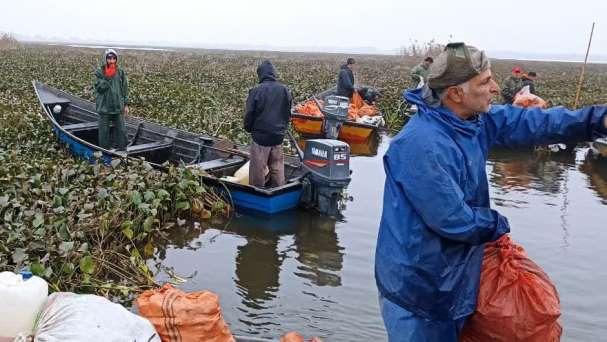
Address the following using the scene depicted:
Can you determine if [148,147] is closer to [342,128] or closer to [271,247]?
[271,247]

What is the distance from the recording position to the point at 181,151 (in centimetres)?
942

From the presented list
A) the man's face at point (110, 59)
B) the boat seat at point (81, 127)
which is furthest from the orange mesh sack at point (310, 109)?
the man's face at point (110, 59)

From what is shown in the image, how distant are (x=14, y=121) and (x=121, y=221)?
597 centimetres

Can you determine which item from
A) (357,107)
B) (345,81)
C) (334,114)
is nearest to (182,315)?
(334,114)

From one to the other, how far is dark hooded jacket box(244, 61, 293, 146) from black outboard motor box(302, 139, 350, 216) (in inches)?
18.5

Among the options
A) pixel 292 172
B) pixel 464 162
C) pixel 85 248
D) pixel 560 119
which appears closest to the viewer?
pixel 464 162

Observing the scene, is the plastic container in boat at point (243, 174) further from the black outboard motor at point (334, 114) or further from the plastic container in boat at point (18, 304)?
the plastic container in boat at point (18, 304)

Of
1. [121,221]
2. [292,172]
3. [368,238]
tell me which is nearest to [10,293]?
[121,221]

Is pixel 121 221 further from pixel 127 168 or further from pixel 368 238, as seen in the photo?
pixel 368 238

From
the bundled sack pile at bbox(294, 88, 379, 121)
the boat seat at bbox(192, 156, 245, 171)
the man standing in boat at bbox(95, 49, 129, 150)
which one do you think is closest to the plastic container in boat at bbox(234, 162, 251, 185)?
the boat seat at bbox(192, 156, 245, 171)

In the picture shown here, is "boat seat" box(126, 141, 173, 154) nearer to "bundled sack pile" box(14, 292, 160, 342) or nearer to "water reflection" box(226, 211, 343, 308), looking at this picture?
"water reflection" box(226, 211, 343, 308)

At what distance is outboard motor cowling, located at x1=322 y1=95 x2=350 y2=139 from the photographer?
12.3 metres

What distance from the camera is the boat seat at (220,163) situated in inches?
319

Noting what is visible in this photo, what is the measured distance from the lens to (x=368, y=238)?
7164mm
